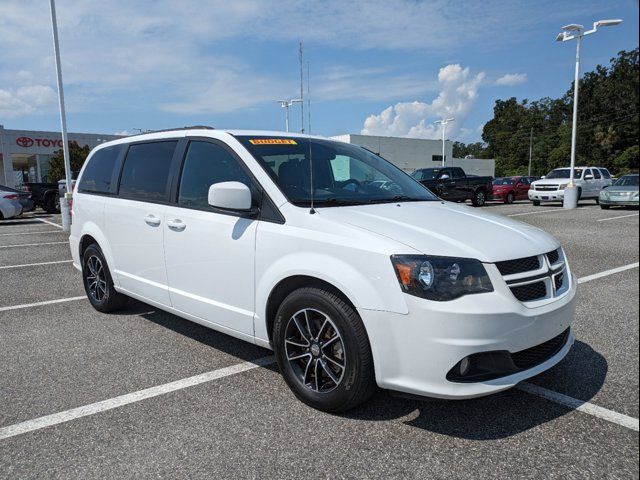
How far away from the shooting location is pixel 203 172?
3.95 m

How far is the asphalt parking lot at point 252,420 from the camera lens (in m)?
2.54

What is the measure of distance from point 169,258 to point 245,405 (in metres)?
1.47

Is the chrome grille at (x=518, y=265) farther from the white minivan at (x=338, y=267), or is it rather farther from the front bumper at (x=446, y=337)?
the front bumper at (x=446, y=337)

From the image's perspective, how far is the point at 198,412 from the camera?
3119 mm

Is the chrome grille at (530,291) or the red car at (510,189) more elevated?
the chrome grille at (530,291)

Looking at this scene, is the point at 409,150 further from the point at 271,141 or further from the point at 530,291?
the point at 530,291

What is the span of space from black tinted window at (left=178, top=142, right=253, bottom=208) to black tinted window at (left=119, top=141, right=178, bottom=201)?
266mm

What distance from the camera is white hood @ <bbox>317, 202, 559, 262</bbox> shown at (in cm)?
276

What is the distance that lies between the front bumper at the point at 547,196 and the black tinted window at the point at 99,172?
A: 19431mm

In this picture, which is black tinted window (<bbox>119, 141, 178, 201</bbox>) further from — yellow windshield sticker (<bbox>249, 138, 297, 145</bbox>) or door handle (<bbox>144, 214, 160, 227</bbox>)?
yellow windshield sticker (<bbox>249, 138, 297, 145</bbox>)

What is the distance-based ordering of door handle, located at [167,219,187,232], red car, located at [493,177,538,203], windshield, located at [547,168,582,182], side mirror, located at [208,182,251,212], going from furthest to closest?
red car, located at [493,177,538,203] → windshield, located at [547,168,582,182] → door handle, located at [167,219,187,232] → side mirror, located at [208,182,251,212]

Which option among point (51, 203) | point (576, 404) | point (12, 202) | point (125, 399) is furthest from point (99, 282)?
point (51, 203)

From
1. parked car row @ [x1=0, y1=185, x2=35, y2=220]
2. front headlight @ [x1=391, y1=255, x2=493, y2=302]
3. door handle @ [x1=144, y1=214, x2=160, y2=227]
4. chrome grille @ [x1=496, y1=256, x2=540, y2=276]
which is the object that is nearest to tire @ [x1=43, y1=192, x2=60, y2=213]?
parked car row @ [x1=0, y1=185, x2=35, y2=220]

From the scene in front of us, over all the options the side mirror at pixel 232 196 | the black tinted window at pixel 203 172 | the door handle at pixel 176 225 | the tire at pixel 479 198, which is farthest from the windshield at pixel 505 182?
the side mirror at pixel 232 196
